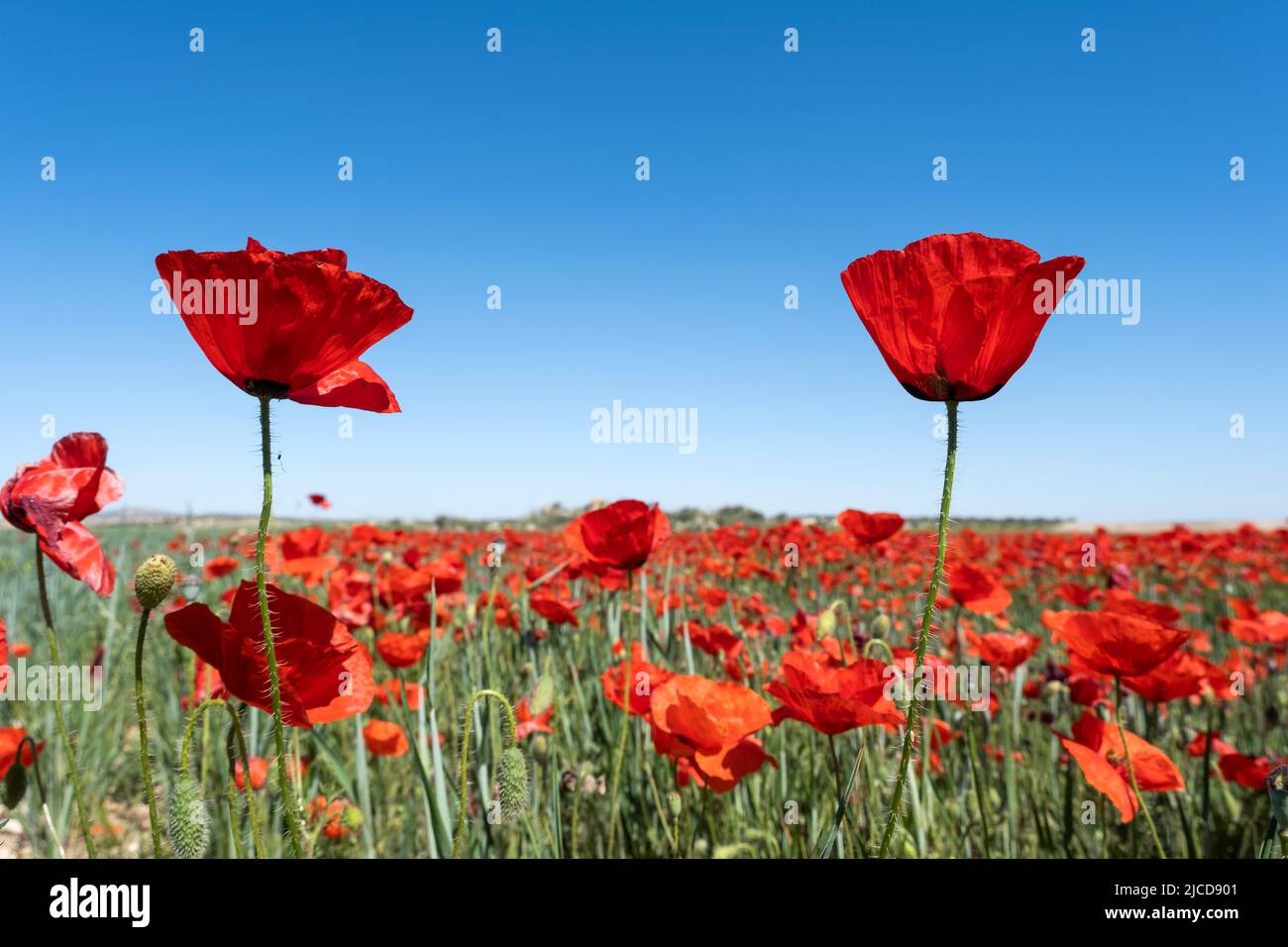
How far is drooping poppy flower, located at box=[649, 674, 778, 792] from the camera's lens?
3.92 feet

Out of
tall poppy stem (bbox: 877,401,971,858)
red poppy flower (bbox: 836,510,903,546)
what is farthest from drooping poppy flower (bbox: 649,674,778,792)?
A: red poppy flower (bbox: 836,510,903,546)

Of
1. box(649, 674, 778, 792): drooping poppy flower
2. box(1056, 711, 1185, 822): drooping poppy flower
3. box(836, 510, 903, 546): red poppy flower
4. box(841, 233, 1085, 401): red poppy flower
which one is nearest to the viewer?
box(841, 233, 1085, 401): red poppy flower

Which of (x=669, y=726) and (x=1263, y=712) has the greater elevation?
(x=669, y=726)

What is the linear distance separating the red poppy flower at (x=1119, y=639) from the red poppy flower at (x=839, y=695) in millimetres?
553

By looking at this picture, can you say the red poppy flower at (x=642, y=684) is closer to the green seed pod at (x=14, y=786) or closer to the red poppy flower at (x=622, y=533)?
the red poppy flower at (x=622, y=533)

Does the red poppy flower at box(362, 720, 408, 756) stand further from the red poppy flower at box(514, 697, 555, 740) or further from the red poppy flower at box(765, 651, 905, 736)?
the red poppy flower at box(765, 651, 905, 736)

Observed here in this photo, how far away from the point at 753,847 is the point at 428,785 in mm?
962

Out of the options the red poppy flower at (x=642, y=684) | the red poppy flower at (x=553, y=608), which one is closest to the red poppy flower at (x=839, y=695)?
the red poppy flower at (x=642, y=684)

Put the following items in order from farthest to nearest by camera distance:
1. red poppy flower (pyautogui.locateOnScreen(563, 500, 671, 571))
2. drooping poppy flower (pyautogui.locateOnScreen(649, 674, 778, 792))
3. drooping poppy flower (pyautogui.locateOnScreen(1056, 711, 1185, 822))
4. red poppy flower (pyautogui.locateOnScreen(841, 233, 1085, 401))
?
red poppy flower (pyautogui.locateOnScreen(563, 500, 671, 571)) → drooping poppy flower (pyautogui.locateOnScreen(1056, 711, 1185, 822)) → drooping poppy flower (pyautogui.locateOnScreen(649, 674, 778, 792)) → red poppy flower (pyautogui.locateOnScreen(841, 233, 1085, 401))

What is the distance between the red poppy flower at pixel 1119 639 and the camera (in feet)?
4.71

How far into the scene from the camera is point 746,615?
10.3ft

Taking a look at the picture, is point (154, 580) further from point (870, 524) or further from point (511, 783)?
point (870, 524)
